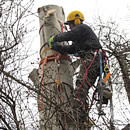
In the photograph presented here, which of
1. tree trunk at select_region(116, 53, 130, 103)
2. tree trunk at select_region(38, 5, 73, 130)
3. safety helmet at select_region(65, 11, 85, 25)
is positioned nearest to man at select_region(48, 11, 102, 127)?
safety helmet at select_region(65, 11, 85, 25)

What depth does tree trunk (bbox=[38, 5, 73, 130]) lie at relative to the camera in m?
3.37

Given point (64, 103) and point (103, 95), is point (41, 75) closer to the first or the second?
point (64, 103)

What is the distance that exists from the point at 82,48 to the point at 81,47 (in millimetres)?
27

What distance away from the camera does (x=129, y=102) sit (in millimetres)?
5457

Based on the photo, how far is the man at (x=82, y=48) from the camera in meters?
3.96

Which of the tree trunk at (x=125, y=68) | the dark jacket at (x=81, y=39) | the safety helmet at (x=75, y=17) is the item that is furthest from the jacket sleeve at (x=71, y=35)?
the tree trunk at (x=125, y=68)

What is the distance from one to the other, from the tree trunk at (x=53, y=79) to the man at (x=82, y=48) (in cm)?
16

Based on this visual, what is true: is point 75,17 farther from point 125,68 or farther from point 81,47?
point 125,68

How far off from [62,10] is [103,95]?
145 centimetres

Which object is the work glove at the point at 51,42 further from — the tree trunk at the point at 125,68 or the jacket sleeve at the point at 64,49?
the tree trunk at the point at 125,68

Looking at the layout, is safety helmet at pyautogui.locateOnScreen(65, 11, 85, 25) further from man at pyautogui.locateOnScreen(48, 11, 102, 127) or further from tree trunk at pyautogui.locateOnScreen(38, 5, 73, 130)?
tree trunk at pyautogui.locateOnScreen(38, 5, 73, 130)

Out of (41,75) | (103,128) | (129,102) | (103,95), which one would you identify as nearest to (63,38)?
(41,75)

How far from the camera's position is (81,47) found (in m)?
4.49

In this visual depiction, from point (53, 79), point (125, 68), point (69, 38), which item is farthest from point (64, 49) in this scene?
point (125, 68)
